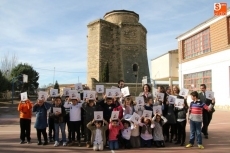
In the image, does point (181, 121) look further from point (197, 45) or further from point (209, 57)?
point (197, 45)

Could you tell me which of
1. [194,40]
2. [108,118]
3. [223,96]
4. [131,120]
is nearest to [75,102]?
[108,118]

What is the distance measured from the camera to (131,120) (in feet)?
24.8

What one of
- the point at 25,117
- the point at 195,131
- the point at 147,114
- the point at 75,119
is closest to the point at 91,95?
the point at 75,119

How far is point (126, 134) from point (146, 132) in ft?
2.20

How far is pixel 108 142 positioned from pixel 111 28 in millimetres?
31104

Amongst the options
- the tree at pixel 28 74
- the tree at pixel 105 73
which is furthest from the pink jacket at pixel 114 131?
the tree at pixel 28 74

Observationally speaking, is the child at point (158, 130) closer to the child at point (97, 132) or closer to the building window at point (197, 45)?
the child at point (97, 132)

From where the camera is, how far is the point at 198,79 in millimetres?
26375

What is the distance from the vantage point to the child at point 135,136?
A: 766cm

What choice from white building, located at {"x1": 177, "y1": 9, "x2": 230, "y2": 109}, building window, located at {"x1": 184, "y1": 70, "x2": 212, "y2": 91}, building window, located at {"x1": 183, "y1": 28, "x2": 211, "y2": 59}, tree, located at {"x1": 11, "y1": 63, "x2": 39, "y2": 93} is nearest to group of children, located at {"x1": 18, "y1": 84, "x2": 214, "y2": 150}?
white building, located at {"x1": 177, "y1": 9, "x2": 230, "y2": 109}

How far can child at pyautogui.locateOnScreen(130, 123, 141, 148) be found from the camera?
7658mm

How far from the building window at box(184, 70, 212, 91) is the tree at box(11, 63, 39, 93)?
31623mm

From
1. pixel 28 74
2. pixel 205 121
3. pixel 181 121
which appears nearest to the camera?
pixel 181 121

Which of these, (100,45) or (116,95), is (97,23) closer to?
(100,45)
